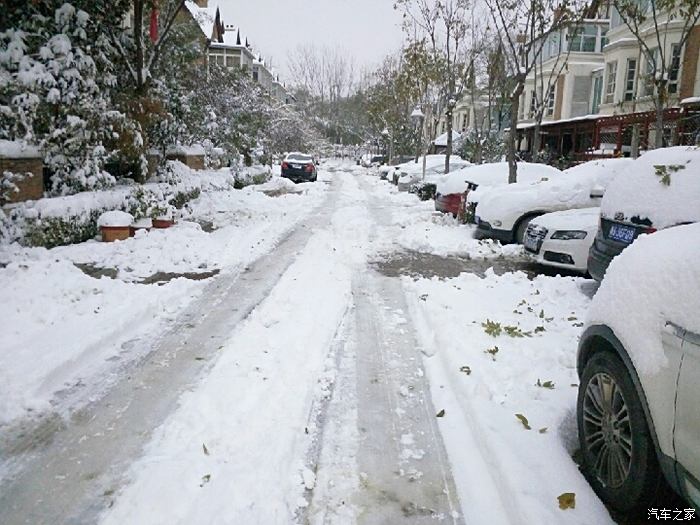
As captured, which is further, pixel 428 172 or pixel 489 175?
pixel 428 172

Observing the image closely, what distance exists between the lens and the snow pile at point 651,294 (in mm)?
2508

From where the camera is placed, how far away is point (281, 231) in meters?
12.0

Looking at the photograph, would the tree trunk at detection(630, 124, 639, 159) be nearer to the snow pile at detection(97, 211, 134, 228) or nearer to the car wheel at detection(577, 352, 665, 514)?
the snow pile at detection(97, 211, 134, 228)

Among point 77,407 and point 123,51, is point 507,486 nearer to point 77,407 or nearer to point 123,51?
point 77,407

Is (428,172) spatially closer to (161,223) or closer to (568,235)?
(161,223)

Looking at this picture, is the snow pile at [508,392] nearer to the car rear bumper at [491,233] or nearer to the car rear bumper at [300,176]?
the car rear bumper at [491,233]

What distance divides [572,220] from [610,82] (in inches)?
881

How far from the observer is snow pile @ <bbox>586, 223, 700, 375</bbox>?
8.23 feet

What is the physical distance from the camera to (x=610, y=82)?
89.4ft

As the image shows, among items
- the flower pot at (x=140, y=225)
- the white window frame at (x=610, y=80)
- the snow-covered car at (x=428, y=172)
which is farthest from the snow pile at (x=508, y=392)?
the white window frame at (x=610, y=80)

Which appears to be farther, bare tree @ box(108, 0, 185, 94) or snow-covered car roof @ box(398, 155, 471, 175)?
snow-covered car roof @ box(398, 155, 471, 175)

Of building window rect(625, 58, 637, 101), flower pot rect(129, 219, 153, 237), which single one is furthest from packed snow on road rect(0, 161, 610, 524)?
building window rect(625, 58, 637, 101)

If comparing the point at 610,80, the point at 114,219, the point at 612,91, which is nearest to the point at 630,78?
the point at 612,91

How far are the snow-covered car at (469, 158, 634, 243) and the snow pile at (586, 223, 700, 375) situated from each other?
7.19 m
